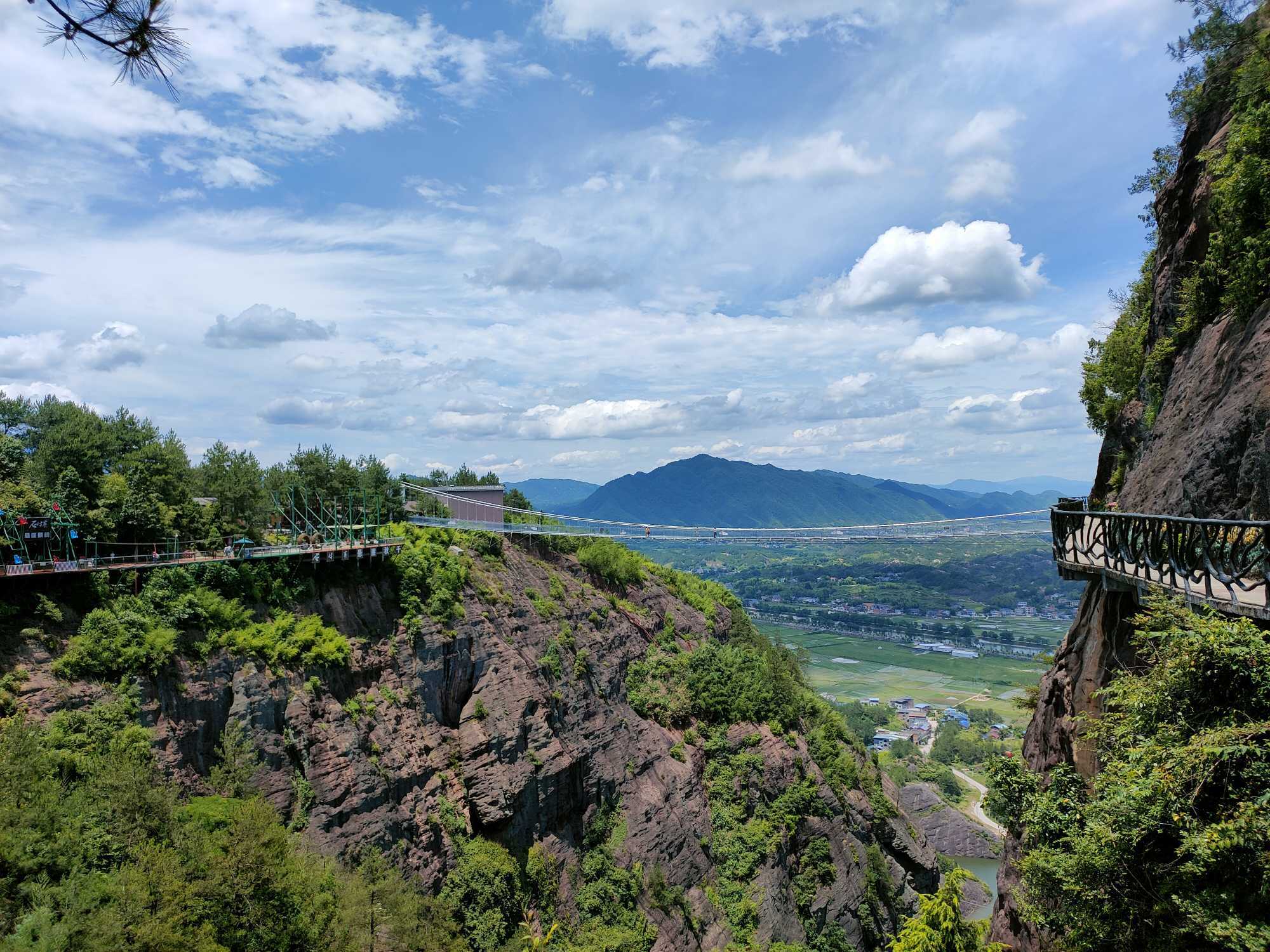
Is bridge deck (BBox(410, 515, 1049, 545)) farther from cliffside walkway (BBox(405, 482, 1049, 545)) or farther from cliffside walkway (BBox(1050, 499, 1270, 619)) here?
cliffside walkway (BBox(1050, 499, 1270, 619))

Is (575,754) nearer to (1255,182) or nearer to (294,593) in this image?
(294,593)

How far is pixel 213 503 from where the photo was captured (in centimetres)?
2631

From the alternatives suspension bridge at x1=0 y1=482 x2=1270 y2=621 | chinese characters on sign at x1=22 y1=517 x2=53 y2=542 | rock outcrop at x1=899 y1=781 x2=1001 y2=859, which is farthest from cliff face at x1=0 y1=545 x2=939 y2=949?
rock outcrop at x1=899 y1=781 x2=1001 y2=859

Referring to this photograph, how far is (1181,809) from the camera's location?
8.12 m

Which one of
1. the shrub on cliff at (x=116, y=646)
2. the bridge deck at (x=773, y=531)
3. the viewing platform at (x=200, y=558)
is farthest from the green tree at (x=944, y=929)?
the viewing platform at (x=200, y=558)

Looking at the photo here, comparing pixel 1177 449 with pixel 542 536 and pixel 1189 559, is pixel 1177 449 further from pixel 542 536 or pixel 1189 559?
pixel 542 536

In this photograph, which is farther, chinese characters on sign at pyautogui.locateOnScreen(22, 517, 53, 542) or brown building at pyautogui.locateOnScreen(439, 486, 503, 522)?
brown building at pyautogui.locateOnScreen(439, 486, 503, 522)

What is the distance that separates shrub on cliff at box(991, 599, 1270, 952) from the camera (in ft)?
24.8

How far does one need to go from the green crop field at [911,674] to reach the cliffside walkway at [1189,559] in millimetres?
112162

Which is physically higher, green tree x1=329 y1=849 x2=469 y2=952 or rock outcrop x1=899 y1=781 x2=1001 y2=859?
green tree x1=329 y1=849 x2=469 y2=952

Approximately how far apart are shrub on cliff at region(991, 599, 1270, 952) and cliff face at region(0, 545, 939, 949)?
62.0 feet

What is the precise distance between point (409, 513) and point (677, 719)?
1766cm

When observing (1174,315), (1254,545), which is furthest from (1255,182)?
(1254,545)

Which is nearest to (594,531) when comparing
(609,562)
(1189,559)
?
(609,562)
